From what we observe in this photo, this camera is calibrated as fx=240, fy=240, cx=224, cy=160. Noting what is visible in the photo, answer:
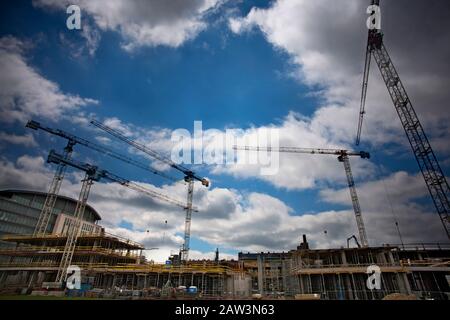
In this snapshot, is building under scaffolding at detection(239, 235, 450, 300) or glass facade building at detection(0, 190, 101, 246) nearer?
building under scaffolding at detection(239, 235, 450, 300)

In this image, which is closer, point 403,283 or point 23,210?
point 403,283

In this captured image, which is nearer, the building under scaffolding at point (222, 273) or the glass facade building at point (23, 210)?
the building under scaffolding at point (222, 273)

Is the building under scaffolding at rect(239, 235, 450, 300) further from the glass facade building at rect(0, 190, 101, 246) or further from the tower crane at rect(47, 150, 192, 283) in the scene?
the glass facade building at rect(0, 190, 101, 246)

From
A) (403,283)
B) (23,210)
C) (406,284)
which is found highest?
(23,210)

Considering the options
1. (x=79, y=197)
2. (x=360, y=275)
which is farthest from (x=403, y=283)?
(x=79, y=197)

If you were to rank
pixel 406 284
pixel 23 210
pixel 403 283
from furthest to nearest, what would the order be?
1. pixel 23 210
2. pixel 403 283
3. pixel 406 284

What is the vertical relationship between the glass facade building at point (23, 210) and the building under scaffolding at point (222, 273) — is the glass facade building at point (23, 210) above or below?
above

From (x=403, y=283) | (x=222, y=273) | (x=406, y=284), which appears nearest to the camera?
(x=406, y=284)

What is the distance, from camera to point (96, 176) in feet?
188

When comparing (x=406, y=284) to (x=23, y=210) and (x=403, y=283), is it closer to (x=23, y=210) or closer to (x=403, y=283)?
(x=403, y=283)

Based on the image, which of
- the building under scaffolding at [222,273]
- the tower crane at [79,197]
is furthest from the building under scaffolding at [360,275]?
the tower crane at [79,197]

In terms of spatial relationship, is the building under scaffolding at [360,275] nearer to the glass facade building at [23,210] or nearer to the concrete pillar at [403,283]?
the concrete pillar at [403,283]

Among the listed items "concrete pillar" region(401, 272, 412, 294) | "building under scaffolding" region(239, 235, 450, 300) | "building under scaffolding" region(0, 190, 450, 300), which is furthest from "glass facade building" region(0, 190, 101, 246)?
"concrete pillar" region(401, 272, 412, 294)
